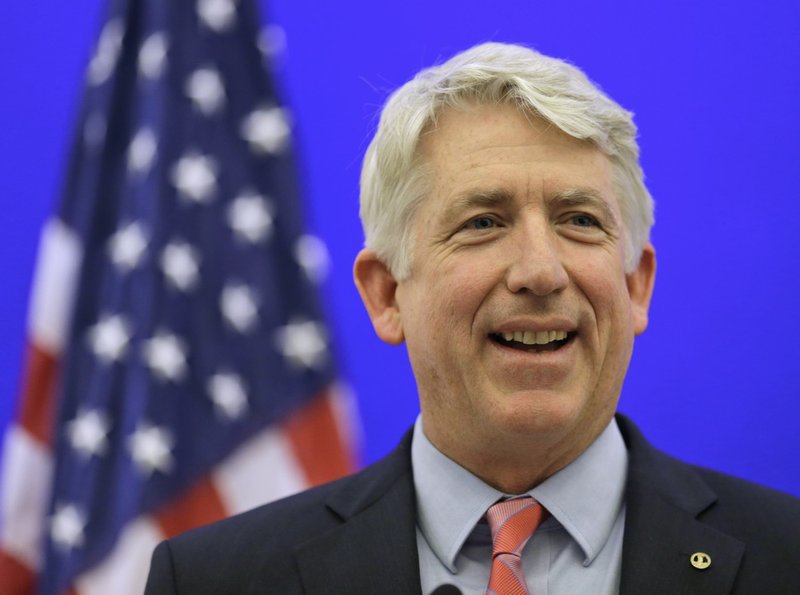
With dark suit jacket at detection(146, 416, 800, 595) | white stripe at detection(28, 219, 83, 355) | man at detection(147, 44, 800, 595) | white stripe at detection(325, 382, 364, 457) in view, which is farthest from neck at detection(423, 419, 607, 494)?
white stripe at detection(28, 219, 83, 355)

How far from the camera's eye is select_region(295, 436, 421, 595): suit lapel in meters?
1.68

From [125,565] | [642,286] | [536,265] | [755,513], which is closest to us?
[536,265]

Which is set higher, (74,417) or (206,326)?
(206,326)

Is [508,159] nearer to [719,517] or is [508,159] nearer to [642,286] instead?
[642,286]

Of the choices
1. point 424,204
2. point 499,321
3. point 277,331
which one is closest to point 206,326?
point 277,331

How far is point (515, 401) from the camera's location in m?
1.62

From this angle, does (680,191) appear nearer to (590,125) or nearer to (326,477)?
(590,125)

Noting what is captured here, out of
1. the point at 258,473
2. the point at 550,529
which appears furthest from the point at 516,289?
the point at 258,473

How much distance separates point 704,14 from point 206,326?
1.49m

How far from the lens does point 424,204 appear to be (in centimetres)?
180

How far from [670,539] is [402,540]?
0.44 meters

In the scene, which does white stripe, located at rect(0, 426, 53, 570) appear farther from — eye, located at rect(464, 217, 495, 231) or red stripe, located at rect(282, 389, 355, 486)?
eye, located at rect(464, 217, 495, 231)

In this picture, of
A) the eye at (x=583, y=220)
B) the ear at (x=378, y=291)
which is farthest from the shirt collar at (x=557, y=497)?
the eye at (x=583, y=220)

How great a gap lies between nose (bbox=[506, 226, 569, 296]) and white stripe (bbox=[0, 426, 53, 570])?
1475 mm
